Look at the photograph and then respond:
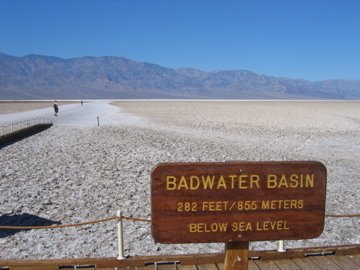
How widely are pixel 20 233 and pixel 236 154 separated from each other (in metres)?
13.5

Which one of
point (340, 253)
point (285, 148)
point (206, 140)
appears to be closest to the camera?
point (340, 253)

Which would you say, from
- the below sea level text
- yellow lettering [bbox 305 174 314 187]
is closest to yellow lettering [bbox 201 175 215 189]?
the below sea level text

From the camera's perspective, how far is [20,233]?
9.16 m

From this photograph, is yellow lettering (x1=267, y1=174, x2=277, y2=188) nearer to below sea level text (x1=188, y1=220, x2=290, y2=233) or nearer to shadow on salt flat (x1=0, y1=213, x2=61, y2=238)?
below sea level text (x1=188, y1=220, x2=290, y2=233)

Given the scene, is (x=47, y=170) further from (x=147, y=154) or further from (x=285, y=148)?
(x=285, y=148)

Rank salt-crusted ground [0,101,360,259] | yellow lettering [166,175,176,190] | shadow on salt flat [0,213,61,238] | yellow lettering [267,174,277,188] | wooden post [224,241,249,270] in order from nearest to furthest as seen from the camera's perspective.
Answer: yellow lettering [166,175,176,190], yellow lettering [267,174,277,188], wooden post [224,241,249,270], salt-crusted ground [0,101,360,259], shadow on salt flat [0,213,61,238]

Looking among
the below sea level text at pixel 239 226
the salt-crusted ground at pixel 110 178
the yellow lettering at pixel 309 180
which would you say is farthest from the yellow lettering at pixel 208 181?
the salt-crusted ground at pixel 110 178

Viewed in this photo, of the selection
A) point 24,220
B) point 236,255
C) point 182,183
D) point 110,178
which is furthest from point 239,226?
point 110,178

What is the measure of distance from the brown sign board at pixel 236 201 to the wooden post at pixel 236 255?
148mm

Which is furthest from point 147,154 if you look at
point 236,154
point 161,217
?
point 161,217

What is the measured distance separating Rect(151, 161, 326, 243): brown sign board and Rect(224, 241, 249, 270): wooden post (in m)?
0.15

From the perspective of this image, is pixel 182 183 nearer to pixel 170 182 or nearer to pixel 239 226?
pixel 170 182

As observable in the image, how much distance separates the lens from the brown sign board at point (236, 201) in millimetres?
3354

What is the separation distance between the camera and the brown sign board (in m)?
3.35
